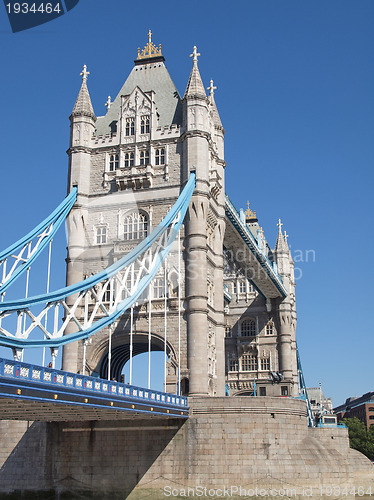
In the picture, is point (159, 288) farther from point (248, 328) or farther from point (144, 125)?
point (248, 328)

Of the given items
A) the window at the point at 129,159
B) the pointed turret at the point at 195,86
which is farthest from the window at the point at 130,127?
the pointed turret at the point at 195,86

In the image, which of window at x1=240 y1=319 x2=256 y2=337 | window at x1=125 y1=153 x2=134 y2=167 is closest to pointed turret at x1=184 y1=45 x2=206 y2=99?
window at x1=125 y1=153 x2=134 y2=167

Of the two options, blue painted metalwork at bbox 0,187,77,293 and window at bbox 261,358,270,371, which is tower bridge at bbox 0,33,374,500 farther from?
window at bbox 261,358,270,371

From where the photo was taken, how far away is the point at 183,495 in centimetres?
3153

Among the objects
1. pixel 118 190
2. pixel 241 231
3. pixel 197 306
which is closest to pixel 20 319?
pixel 197 306

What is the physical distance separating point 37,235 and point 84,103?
1197cm

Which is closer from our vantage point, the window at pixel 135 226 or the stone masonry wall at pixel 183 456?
the stone masonry wall at pixel 183 456

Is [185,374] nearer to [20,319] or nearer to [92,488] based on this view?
[92,488]

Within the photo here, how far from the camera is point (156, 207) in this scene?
4078 cm

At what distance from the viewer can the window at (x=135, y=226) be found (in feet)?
133

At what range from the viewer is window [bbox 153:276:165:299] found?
39.1 m

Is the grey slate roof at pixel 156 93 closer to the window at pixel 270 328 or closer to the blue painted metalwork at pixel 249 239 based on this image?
the blue painted metalwork at pixel 249 239

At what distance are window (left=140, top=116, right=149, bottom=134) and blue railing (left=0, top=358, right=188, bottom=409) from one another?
18847 millimetres

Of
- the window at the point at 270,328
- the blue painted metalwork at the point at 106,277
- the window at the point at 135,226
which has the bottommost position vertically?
the blue painted metalwork at the point at 106,277
